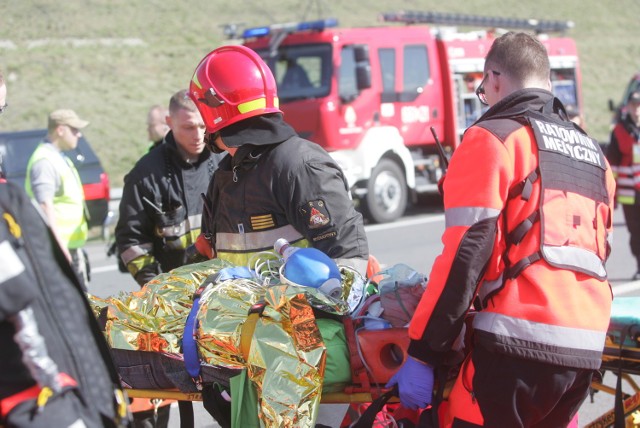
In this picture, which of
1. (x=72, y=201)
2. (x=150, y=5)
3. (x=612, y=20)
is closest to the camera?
(x=72, y=201)

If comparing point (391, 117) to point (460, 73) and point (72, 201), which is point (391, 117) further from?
point (72, 201)

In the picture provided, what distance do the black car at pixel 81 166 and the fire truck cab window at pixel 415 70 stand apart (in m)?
5.16

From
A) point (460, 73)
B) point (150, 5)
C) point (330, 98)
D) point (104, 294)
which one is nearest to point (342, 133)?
point (330, 98)

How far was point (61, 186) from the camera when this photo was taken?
6676 mm

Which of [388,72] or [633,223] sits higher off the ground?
[388,72]

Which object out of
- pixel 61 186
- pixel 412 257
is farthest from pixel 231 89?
pixel 412 257

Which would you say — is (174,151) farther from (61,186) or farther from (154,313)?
(61,186)

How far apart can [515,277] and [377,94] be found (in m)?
11.2

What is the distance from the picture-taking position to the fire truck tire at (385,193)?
43.7 feet

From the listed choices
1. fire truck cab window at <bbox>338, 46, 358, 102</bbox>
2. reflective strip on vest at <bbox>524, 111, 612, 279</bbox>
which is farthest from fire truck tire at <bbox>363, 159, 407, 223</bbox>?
reflective strip on vest at <bbox>524, 111, 612, 279</bbox>

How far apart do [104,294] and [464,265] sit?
687 centimetres

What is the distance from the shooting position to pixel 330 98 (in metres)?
13.0

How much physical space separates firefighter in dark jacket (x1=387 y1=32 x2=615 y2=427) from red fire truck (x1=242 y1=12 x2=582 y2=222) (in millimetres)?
10147

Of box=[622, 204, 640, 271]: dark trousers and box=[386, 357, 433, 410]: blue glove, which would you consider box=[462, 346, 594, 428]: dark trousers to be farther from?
box=[622, 204, 640, 271]: dark trousers
